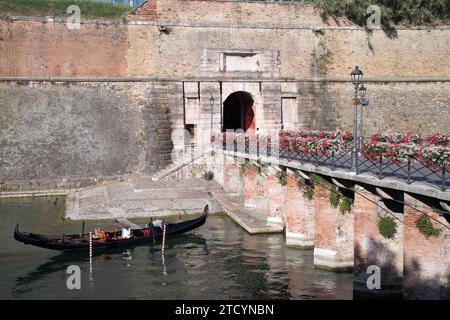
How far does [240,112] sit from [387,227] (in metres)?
24.2

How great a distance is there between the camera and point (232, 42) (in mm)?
32344

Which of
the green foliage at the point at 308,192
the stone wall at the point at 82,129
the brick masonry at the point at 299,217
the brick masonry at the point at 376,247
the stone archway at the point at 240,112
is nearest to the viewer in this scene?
the brick masonry at the point at 376,247

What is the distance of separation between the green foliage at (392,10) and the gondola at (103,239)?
19.7 meters

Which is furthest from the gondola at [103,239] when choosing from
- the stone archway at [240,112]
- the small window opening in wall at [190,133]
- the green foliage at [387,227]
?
the stone archway at [240,112]

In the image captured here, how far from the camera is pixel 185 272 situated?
52.4ft

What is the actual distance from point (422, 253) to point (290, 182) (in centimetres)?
739

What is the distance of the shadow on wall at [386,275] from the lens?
11.3m

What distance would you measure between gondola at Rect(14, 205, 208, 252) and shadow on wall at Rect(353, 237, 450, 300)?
8.10m

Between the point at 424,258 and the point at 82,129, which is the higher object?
the point at 82,129

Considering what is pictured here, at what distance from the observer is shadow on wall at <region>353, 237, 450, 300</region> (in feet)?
37.0

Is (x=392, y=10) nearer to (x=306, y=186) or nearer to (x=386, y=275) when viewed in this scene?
(x=306, y=186)

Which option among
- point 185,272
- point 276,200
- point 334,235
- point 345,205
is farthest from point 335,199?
point 276,200

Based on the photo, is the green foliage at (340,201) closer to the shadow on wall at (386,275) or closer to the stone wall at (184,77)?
the shadow on wall at (386,275)

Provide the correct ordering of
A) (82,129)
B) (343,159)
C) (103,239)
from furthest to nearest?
(82,129) < (103,239) < (343,159)
